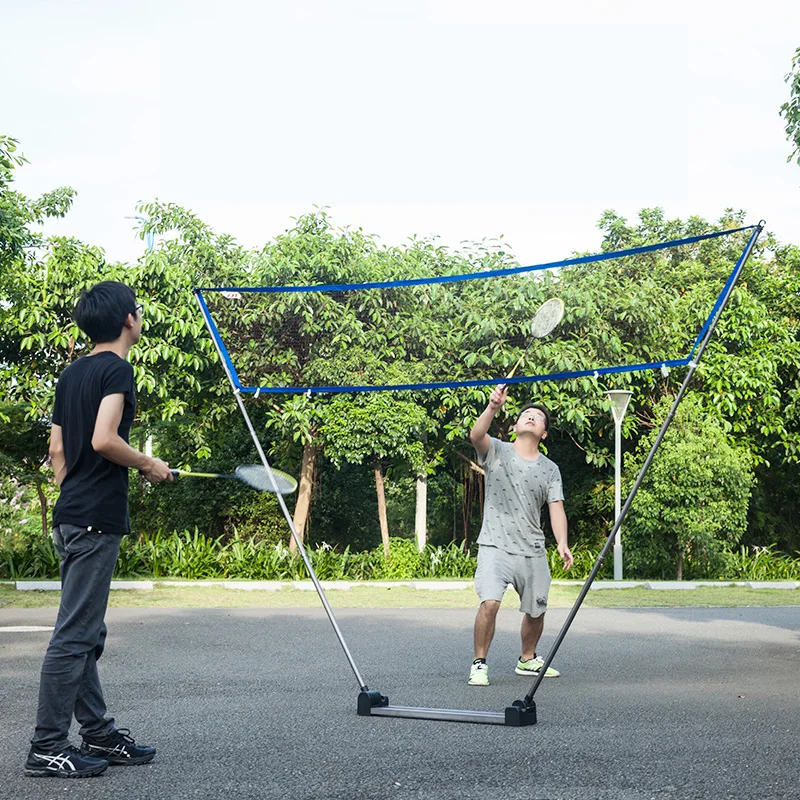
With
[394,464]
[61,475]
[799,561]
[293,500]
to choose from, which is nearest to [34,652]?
[61,475]

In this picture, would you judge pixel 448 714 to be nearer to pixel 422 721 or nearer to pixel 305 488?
pixel 422 721

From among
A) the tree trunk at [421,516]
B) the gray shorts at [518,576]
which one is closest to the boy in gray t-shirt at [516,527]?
the gray shorts at [518,576]

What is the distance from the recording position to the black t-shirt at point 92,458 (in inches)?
173

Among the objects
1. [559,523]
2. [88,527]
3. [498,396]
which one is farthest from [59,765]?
[559,523]

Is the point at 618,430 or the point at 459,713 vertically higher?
the point at 618,430

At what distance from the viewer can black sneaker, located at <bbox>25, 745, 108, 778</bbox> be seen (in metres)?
4.23

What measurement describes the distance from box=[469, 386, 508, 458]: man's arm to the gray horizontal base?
61.7 inches

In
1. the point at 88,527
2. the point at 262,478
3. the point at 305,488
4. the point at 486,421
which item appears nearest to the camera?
the point at 88,527

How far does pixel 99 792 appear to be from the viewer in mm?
4062

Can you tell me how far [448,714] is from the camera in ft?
17.8

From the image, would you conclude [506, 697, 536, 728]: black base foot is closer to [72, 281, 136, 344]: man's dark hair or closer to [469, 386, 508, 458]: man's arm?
[469, 386, 508, 458]: man's arm

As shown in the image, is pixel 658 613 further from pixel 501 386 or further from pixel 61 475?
pixel 61 475

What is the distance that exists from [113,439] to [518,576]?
3.22 meters

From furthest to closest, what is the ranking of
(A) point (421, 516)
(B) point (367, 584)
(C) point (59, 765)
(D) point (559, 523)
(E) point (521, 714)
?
(A) point (421, 516), (B) point (367, 584), (D) point (559, 523), (E) point (521, 714), (C) point (59, 765)
